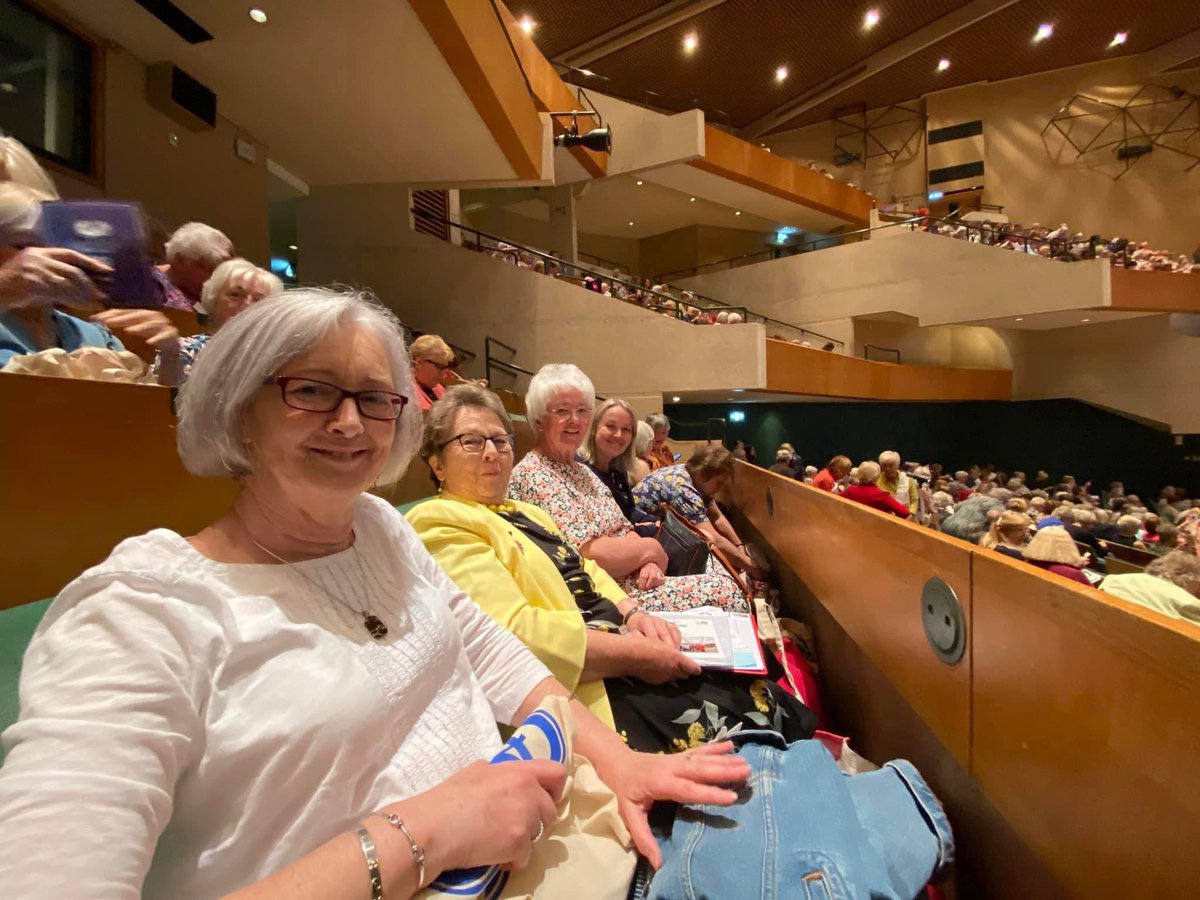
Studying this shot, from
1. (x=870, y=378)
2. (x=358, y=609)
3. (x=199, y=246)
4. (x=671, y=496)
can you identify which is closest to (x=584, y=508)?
(x=671, y=496)

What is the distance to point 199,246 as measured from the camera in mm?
2143

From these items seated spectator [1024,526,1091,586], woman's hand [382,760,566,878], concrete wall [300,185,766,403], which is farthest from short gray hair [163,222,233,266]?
concrete wall [300,185,766,403]

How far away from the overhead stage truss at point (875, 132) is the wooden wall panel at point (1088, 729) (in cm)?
1795

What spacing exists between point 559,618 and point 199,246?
1.93m

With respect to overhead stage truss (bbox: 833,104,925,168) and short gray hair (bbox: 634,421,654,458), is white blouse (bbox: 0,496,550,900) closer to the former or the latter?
short gray hair (bbox: 634,421,654,458)

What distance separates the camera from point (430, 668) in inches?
34.5

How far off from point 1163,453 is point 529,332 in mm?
12695

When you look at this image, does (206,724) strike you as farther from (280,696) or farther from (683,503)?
(683,503)

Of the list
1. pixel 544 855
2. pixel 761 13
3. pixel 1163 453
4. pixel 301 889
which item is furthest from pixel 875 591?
pixel 1163 453

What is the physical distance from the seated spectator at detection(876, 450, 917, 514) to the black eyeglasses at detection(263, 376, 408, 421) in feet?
17.2

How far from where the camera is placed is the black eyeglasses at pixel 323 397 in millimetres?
813

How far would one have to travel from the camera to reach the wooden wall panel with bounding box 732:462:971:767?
3.23ft

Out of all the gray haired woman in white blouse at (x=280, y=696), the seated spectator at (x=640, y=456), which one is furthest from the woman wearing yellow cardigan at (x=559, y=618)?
the seated spectator at (x=640, y=456)

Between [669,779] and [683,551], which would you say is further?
[683,551]
